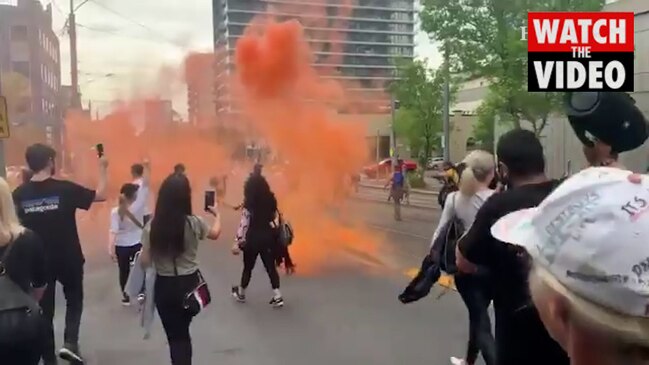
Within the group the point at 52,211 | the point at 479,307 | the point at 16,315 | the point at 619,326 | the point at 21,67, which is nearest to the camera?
the point at 619,326

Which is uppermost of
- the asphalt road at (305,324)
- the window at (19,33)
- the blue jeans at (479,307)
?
the window at (19,33)

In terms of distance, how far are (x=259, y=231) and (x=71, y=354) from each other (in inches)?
119

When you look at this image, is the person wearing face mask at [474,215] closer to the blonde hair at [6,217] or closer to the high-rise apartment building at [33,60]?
the blonde hair at [6,217]

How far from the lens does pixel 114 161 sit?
2275cm

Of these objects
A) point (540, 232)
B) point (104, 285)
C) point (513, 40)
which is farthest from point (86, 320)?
point (513, 40)

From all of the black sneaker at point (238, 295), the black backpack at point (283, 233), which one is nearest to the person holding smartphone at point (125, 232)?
the black sneaker at point (238, 295)

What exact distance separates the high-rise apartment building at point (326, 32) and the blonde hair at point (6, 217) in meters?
12.5

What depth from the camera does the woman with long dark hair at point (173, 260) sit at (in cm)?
512

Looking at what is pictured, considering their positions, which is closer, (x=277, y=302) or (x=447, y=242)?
(x=447, y=242)

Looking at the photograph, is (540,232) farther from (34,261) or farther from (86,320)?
(86,320)

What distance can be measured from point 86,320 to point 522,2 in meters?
22.5

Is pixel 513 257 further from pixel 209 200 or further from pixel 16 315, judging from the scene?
pixel 209 200

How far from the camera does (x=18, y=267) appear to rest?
3895 millimetres
